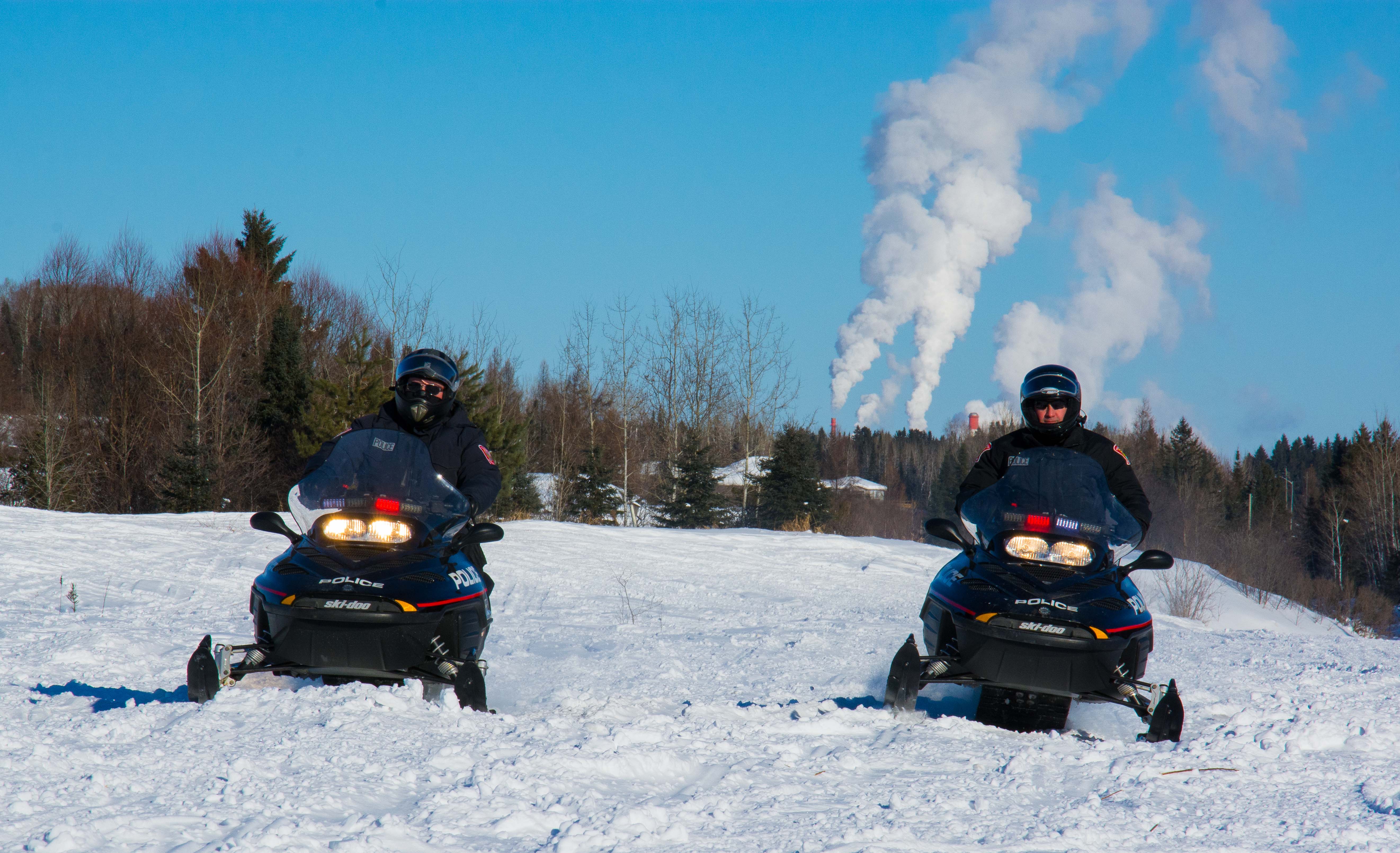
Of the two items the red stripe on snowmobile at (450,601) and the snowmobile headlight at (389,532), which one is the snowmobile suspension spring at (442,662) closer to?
the red stripe on snowmobile at (450,601)

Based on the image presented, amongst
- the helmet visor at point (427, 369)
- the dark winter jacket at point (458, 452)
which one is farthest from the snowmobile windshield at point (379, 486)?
the helmet visor at point (427, 369)

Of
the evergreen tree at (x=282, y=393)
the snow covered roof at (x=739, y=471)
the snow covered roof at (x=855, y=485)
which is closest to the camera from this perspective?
the evergreen tree at (x=282, y=393)

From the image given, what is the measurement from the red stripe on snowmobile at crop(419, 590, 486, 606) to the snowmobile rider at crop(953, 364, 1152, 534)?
8.05 feet

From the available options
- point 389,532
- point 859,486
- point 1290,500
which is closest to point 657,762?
point 389,532

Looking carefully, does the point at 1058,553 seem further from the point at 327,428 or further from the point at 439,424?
the point at 327,428

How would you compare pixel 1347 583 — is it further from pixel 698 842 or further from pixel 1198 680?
pixel 698 842

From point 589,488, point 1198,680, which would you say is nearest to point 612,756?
point 1198,680

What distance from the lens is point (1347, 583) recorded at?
4588cm

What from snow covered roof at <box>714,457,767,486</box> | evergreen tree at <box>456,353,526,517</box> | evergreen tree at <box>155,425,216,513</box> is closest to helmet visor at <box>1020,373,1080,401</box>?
evergreen tree at <box>456,353,526,517</box>

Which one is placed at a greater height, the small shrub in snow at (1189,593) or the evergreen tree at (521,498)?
the evergreen tree at (521,498)

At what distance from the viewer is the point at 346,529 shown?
4289 mm

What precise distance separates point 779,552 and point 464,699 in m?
10.7

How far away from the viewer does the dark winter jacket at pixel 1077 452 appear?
16.1 feet

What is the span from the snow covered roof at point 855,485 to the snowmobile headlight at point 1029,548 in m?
28.4
